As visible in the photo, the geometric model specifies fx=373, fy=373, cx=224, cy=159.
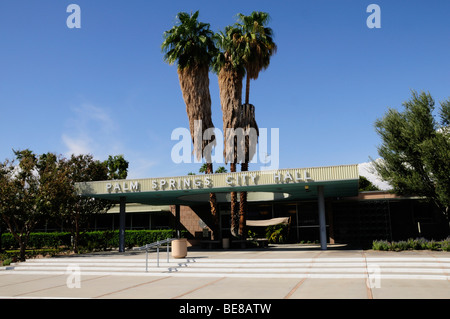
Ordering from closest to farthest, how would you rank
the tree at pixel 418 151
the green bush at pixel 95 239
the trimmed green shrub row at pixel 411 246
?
the trimmed green shrub row at pixel 411 246
the tree at pixel 418 151
the green bush at pixel 95 239

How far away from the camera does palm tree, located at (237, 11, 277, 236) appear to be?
24875 millimetres

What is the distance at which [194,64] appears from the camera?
25.6 metres

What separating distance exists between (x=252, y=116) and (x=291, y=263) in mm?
13149

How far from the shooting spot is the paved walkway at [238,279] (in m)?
9.30

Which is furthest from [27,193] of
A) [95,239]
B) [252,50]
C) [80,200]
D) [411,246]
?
[411,246]

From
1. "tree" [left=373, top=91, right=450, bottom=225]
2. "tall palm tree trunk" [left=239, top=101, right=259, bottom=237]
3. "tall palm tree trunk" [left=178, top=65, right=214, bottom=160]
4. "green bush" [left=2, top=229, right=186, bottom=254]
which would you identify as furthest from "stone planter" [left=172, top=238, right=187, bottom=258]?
"tree" [left=373, top=91, right=450, bottom=225]

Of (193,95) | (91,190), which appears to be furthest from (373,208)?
(91,190)

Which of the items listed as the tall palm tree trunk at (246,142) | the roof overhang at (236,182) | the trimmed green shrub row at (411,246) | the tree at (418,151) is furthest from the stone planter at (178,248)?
the tree at (418,151)

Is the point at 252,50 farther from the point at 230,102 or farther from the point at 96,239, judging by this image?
the point at 96,239

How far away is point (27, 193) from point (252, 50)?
16265mm

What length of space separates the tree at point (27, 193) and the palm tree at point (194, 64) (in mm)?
8926

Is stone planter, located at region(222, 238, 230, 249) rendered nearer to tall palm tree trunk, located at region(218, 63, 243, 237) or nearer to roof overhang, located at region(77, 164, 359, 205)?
tall palm tree trunk, located at region(218, 63, 243, 237)

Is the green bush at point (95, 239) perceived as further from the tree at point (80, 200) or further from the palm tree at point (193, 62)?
the palm tree at point (193, 62)
